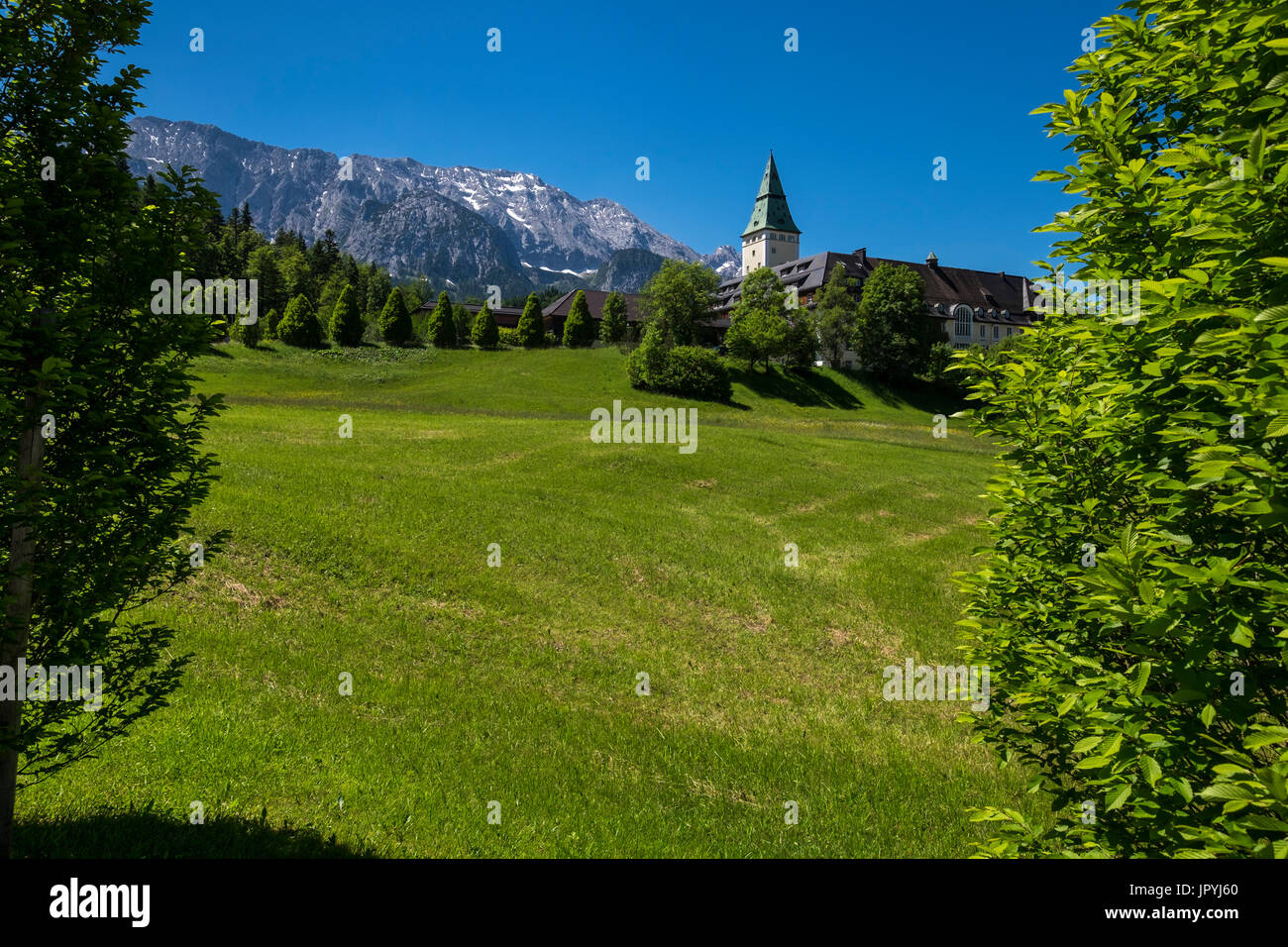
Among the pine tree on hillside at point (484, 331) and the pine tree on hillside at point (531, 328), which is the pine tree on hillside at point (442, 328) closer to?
the pine tree on hillside at point (484, 331)

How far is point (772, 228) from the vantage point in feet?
409

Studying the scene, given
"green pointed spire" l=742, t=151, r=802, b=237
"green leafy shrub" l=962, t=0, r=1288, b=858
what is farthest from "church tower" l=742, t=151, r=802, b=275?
"green leafy shrub" l=962, t=0, r=1288, b=858

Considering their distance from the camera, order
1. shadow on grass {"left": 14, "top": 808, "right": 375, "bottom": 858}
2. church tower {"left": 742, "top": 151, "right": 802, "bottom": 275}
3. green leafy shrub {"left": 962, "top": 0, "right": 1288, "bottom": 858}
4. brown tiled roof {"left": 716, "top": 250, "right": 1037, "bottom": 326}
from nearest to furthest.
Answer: green leafy shrub {"left": 962, "top": 0, "right": 1288, "bottom": 858}, shadow on grass {"left": 14, "top": 808, "right": 375, "bottom": 858}, brown tiled roof {"left": 716, "top": 250, "right": 1037, "bottom": 326}, church tower {"left": 742, "top": 151, "right": 802, "bottom": 275}

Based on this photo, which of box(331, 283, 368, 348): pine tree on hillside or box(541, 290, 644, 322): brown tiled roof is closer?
box(331, 283, 368, 348): pine tree on hillside

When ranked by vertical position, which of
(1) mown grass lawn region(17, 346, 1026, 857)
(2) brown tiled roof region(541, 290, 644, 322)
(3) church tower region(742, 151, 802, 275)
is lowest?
(1) mown grass lawn region(17, 346, 1026, 857)

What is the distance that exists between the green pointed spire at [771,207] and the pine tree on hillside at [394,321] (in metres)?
82.2

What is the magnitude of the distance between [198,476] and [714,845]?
7288 millimetres

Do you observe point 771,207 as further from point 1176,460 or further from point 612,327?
point 1176,460

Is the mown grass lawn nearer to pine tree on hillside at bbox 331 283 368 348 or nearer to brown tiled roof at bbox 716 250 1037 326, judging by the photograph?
pine tree on hillside at bbox 331 283 368 348

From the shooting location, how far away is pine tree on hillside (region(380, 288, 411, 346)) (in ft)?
226

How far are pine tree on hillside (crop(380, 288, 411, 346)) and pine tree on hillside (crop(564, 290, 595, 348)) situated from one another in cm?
2039
